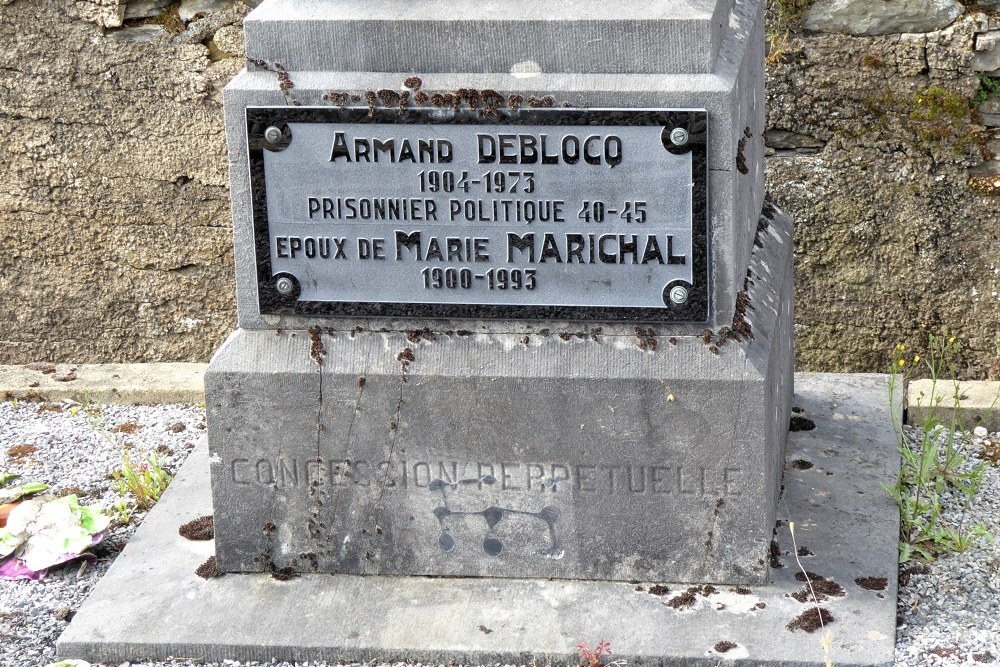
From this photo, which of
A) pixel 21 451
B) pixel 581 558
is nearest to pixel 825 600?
pixel 581 558

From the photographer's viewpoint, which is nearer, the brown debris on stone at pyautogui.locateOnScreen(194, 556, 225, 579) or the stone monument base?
the stone monument base

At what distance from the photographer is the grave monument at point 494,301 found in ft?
10.1

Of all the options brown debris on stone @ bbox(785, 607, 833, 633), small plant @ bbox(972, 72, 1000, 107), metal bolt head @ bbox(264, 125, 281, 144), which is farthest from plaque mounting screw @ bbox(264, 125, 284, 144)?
small plant @ bbox(972, 72, 1000, 107)

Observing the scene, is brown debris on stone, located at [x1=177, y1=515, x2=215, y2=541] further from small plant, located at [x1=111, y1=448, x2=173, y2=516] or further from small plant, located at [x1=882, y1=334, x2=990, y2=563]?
small plant, located at [x1=882, y1=334, x2=990, y2=563]

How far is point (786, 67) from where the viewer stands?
4664 mm

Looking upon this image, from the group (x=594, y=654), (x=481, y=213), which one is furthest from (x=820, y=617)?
(x=481, y=213)

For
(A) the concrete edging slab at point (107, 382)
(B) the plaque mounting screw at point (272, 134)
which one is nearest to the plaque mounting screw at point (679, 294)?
(B) the plaque mounting screw at point (272, 134)

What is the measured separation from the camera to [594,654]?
9.89 feet

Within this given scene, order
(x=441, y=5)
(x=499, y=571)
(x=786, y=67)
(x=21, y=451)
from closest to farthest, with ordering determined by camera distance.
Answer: (x=441, y=5), (x=499, y=571), (x=21, y=451), (x=786, y=67)

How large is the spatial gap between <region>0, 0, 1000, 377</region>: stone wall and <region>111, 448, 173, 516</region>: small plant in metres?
1.06

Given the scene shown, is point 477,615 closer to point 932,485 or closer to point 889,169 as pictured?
point 932,485

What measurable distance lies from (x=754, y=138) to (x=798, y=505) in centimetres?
101

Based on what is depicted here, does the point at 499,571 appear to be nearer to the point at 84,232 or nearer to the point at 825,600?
the point at 825,600

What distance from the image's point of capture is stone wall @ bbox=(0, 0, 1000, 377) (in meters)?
4.61
